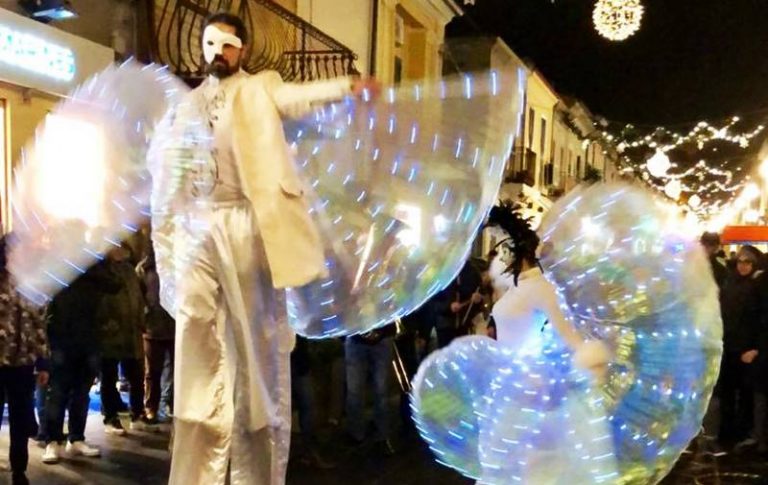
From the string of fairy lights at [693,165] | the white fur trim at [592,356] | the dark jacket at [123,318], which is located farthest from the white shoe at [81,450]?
the string of fairy lights at [693,165]

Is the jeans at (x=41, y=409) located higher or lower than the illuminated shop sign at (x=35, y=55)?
lower

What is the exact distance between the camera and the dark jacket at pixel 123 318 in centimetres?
754

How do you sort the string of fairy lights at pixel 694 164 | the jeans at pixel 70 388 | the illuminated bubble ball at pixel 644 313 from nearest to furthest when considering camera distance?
the illuminated bubble ball at pixel 644 313 → the jeans at pixel 70 388 → the string of fairy lights at pixel 694 164

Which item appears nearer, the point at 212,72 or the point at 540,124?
the point at 212,72

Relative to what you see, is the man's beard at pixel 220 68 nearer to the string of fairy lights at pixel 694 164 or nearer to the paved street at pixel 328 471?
the paved street at pixel 328 471

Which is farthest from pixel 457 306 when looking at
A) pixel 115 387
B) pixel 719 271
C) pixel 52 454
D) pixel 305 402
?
pixel 52 454

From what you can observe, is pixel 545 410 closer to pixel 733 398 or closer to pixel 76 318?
pixel 76 318

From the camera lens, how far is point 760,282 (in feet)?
26.5

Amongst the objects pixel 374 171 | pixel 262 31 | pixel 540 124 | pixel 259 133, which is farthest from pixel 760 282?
pixel 540 124

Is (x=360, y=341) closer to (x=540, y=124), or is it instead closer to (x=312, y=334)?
(x=312, y=334)

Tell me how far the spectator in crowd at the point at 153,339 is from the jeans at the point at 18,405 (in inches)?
94.8

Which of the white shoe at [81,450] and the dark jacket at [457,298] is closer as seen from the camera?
the white shoe at [81,450]

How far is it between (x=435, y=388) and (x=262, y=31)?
9.02 meters

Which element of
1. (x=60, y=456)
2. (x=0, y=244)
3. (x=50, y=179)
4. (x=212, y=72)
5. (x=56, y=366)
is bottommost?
(x=60, y=456)
